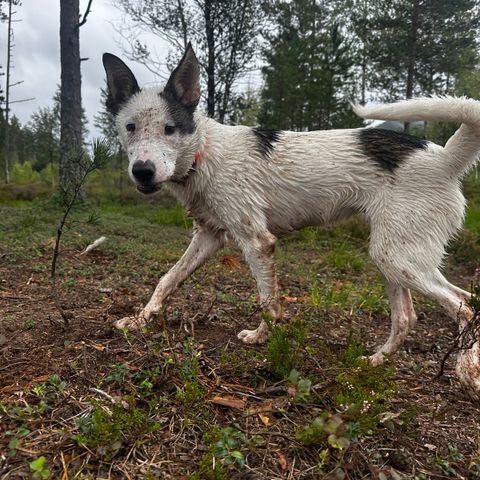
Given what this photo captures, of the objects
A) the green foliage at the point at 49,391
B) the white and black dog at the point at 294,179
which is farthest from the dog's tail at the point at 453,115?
the green foliage at the point at 49,391

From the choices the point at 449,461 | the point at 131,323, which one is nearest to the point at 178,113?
the point at 131,323

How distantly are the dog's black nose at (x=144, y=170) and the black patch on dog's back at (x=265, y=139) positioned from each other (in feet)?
2.90

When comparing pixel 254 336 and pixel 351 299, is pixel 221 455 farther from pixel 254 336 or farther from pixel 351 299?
pixel 351 299

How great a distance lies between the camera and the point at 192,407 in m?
2.00

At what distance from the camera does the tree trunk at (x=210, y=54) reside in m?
13.1

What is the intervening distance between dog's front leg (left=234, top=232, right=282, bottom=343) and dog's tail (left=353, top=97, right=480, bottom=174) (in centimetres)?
111

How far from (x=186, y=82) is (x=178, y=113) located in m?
0.27

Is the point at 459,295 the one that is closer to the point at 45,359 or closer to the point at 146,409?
the point at 146,409

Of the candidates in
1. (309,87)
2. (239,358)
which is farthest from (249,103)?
(239,358)

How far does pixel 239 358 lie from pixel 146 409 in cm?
64

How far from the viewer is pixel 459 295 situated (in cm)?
290

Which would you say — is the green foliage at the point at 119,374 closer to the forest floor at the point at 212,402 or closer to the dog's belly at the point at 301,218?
the forest floor at the point at 212,402

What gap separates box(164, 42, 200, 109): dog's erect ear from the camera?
10.1ft

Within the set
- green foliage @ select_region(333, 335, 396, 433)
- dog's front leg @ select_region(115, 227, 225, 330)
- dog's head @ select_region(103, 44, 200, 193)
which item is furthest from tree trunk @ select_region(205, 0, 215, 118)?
green foliage @ select_region(333, 335, 396, 433)
